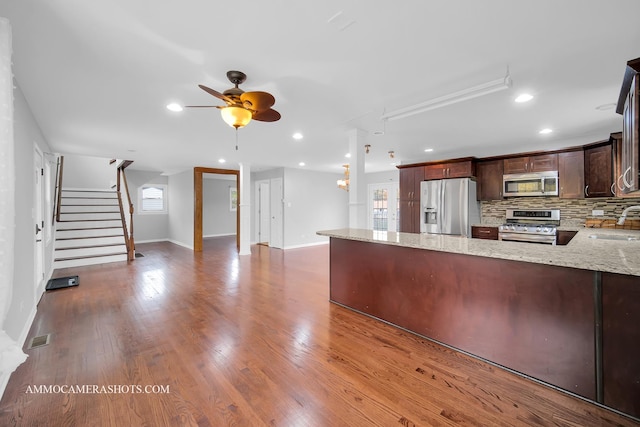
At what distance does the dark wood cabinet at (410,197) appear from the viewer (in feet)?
19.0

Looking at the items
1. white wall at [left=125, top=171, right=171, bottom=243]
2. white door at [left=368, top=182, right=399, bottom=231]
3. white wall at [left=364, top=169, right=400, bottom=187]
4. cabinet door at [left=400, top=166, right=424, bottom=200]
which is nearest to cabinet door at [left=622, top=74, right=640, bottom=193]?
cabinet door at [left=400, top=166, right=424, bottom=200]

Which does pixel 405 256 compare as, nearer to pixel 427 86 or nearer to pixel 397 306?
pixel 397 306

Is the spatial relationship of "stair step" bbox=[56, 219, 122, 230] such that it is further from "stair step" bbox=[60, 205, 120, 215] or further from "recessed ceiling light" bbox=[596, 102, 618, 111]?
"recessed ceiling light" bbox=[596, 102, 618, 111]

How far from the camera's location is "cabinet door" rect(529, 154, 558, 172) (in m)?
4.45

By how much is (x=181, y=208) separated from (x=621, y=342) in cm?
905

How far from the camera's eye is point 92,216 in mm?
6688

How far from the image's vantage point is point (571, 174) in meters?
4.29

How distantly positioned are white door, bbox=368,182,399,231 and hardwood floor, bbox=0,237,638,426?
18.0 ft

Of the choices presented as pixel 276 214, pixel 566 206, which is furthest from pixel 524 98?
pixel 276 214

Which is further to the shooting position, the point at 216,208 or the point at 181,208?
the point at 216,208

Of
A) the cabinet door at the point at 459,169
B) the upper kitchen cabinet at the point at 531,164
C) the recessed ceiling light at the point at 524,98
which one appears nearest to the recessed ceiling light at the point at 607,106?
the recessed ceiling light at the point at 524,98

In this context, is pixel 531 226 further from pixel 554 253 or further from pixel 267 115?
pixel 267 115

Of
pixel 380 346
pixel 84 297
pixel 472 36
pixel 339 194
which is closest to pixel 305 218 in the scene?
pixel 339 194

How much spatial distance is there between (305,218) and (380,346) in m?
6.02
